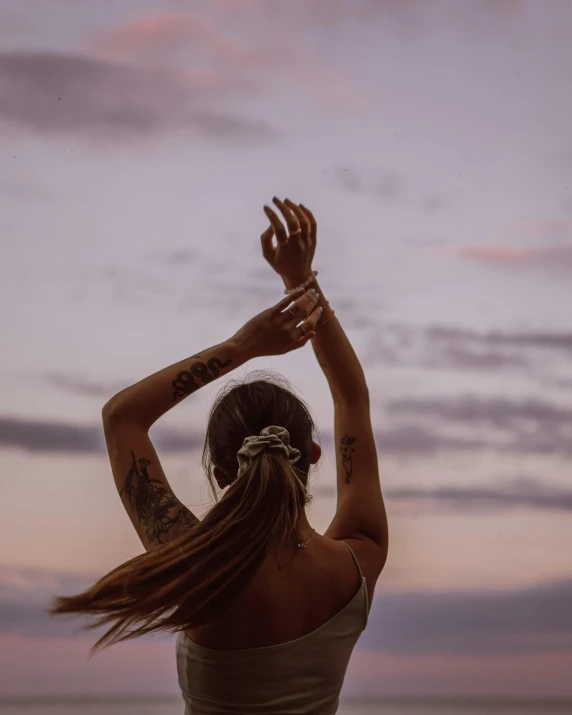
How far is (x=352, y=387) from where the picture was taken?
2016 mm

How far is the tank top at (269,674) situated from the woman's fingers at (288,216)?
A: 0.76m

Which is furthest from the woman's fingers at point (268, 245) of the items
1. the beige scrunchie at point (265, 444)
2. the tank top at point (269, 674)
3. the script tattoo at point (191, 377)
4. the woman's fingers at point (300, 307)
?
the tank top at point (269, 674)

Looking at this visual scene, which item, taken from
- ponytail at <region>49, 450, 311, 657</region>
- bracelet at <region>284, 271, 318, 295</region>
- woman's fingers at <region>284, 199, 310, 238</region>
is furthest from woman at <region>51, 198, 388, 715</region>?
woman's fingers at <region>284, 199, 310, 238</region>

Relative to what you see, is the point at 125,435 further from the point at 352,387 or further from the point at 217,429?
the point at 352,387

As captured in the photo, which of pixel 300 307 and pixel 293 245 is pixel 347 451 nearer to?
pixel 300 307

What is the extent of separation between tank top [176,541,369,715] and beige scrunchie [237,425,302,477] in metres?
0.32

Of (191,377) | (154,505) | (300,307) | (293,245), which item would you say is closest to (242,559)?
(154,505)

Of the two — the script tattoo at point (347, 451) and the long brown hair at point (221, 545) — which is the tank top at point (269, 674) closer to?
the long brown hair at point (221, 545)

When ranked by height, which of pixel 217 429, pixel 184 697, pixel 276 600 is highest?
pixel 217 429

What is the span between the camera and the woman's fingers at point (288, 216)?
76.1 inches

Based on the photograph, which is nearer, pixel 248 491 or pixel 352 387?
pixel 248 491

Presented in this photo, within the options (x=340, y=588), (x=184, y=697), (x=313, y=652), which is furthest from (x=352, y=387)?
(x=184, y=697)

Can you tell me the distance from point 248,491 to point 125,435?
247mm

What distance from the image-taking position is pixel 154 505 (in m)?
1.73
